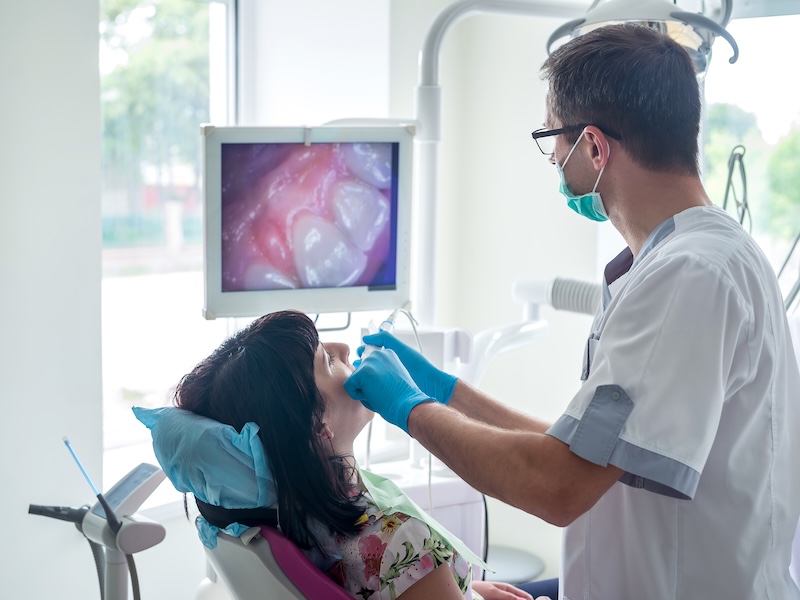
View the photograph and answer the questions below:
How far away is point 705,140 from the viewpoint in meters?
2.56

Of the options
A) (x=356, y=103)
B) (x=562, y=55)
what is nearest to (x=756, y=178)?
(x=356, y=103)

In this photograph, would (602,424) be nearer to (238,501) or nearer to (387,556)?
(387,556)

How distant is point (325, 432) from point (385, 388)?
0.42ft

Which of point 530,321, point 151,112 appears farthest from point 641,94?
point 151,112

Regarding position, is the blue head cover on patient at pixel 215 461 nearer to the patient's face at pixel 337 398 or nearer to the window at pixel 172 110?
the patient's face at pixel 337 398

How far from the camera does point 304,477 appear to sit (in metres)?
1.37

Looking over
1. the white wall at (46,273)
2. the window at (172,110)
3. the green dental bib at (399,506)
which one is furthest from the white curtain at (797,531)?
the white wall at (46,273)

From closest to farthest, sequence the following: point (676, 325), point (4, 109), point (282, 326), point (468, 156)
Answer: point (676, 325), point (282, 326), point (4, 109), point (468, 156)

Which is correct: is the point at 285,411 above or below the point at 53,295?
below

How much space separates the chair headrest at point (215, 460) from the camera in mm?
1299

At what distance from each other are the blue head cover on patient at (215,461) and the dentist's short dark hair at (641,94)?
70 cm

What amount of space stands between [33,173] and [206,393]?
818mm

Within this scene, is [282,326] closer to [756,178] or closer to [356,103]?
[356,103]

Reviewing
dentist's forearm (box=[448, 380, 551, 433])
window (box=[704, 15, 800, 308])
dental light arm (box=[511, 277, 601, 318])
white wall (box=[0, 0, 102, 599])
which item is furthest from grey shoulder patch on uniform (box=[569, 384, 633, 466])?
window (box=[704, 15, 800, 308])
